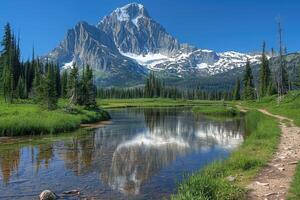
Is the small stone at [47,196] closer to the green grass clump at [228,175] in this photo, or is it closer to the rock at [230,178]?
the green grass clump at [228,175]

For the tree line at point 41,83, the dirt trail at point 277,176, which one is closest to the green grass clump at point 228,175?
the dirt trail at point 277,176

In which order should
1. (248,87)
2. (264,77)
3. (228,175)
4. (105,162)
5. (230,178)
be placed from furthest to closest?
(248,87), (264,77), (105,162), (228,175), (230,178)

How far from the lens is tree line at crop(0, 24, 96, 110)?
71425 mm

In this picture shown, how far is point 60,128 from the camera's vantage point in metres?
49.7

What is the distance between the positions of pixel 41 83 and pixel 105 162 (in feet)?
173

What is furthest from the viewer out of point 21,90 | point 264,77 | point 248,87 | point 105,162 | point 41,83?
point 248,87

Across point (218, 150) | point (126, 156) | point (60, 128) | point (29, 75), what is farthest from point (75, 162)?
point (29, 75)

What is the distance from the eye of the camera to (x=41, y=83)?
78438 millimetres

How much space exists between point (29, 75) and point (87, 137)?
98856mm

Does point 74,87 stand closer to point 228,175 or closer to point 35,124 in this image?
point 35,124

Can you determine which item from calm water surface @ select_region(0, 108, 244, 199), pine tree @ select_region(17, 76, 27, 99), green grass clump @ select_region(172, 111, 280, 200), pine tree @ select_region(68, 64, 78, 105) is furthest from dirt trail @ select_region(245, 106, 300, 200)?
pine tree @ select_region(17, 76, 27, 99)

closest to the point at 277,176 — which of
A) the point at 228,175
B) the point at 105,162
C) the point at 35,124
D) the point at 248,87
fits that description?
the point at 228,175

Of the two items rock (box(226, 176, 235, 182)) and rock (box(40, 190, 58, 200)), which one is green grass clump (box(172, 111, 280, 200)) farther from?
rock (box(40, 190, 58, 200))

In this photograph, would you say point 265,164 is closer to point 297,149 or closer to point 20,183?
point 297,149
